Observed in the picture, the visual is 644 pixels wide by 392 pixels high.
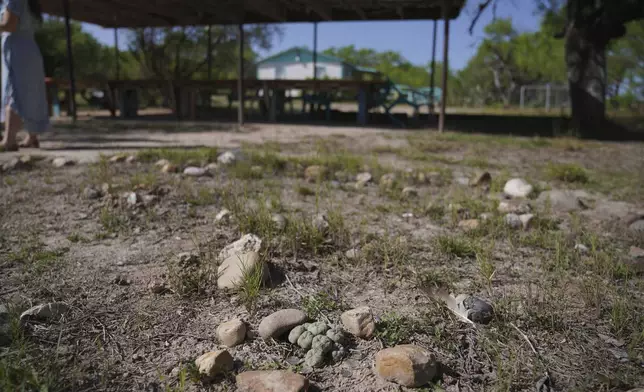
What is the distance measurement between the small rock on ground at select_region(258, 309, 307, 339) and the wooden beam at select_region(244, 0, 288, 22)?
9.30m

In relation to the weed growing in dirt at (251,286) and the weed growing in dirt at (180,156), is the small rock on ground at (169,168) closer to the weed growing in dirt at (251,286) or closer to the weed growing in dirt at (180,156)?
the weed growing in dirt at (180,156)

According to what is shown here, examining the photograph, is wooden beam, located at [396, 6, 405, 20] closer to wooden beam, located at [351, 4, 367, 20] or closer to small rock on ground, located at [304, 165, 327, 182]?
wooden beam, located at [351, 4, 367, 20]

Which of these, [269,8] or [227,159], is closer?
[227,159]

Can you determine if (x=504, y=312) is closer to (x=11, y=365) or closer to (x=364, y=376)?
(x=364, y=376)

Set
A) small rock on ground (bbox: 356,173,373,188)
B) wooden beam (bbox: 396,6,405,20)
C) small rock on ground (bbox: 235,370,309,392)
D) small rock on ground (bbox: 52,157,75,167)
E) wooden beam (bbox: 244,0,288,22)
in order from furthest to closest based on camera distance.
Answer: wooden beam (bbox: 396,6,405,20)
wooden beam (bbox: 244,0,288,22)
small rock on ground (bbox: 52,157,75,167)
small rock on ground (bbox: 356,173,373,188)
small rock on ground (bbox: 235,370,309,392)

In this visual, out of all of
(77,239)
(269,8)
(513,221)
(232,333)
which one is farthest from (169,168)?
(269,8)

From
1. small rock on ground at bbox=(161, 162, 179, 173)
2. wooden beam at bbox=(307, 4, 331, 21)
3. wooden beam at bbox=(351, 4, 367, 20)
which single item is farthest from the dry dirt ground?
wooden beam at bbox=(351, 4, 367, 20)

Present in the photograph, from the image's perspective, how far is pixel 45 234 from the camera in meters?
2.83

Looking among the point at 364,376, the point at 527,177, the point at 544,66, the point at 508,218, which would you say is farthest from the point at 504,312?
the point at 544,66

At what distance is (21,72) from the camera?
218 inches

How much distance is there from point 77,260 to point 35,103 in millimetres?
4127

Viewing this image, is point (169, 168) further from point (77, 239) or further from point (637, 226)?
point (637, 226)

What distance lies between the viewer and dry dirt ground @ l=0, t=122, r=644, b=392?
1.63m

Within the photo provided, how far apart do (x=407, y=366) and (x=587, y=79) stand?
36.9 ft
